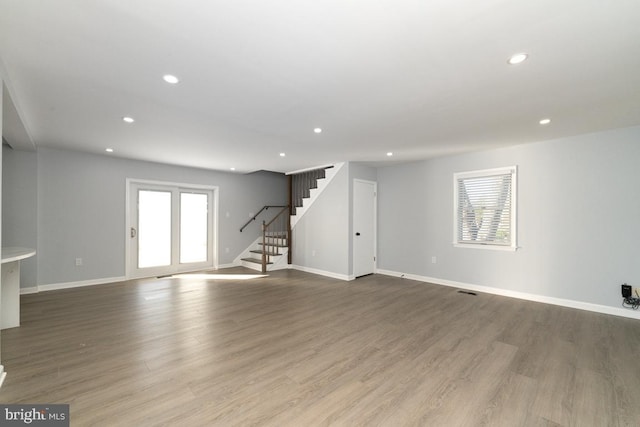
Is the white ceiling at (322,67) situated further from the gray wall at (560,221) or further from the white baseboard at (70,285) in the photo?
the white baseboard at (70,285)

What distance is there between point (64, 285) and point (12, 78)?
4052 mm

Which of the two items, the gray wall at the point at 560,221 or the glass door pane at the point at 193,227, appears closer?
the gray wall at the point at 560,221

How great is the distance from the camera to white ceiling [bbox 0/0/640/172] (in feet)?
5.26

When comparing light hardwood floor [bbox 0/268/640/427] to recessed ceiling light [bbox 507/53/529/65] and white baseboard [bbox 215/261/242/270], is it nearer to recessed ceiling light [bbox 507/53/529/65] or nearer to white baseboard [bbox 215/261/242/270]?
recessed ceiling light [bbox 507/53/529/65]

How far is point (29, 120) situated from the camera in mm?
3391

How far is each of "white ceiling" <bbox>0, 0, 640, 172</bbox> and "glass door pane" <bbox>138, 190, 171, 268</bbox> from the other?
2198 mm

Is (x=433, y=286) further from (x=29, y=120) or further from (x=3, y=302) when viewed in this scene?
(x=29, y=120)

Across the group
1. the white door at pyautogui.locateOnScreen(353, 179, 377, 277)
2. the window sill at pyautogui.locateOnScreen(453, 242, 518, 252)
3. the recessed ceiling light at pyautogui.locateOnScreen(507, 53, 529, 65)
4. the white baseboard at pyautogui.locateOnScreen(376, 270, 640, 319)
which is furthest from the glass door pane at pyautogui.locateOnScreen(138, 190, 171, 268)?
the recessed ceiling light at pyautogui.locateOnScreen(507, 53, 529, 65)

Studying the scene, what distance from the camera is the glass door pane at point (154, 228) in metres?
5.79

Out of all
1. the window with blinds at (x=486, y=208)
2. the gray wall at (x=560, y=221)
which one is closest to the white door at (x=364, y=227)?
the gray wall at (x=560, y=221)

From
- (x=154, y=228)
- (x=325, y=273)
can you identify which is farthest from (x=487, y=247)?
(x=154, y=228)

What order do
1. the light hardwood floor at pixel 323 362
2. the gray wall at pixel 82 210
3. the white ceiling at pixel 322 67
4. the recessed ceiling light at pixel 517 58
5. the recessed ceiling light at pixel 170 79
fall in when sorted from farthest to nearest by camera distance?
the gray wall at pixel 82 210
the recessed ceiling light at pixel 170 79
the recessed ceiling light at pixel 517 58
the light hardwood floor at pixel 323 362
the white ceiling at pixel 322 67

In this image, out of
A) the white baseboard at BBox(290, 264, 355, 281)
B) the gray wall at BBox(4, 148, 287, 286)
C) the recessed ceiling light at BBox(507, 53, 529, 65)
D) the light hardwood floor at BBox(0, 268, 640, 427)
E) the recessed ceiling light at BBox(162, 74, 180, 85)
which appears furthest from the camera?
the white baseboard at BBox(290, 264, 355, 281)

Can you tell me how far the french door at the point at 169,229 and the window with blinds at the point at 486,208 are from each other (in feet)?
18.8
